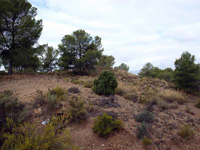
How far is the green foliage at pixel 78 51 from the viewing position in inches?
647

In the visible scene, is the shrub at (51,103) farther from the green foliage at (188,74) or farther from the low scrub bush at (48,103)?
the green foliage at (188,74)

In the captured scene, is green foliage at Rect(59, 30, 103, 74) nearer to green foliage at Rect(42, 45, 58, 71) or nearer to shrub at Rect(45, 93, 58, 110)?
green foliage at Rect(42, 45, 58, 71)

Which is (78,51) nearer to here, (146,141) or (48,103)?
(48,103)

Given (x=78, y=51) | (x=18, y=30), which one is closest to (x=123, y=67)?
(x=78, y=51)

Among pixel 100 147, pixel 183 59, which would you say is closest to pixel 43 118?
pixel 100 147

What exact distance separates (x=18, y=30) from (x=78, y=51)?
762cm

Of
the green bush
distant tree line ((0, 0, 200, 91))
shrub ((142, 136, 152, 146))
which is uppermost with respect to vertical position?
distant tree line ((0, 0, 200, 91))

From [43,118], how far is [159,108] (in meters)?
5.60

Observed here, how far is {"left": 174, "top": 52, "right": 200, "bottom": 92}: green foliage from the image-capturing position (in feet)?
44.1

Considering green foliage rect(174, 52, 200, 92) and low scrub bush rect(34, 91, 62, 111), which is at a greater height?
green foliage rect(174, 52, 200, 92)

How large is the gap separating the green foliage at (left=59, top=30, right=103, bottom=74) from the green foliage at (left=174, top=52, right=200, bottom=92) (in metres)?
10.1

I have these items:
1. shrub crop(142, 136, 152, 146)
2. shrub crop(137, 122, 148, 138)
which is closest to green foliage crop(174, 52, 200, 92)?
shrub crop(137, 122, 148, 138)

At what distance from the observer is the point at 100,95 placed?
7027 millimetres

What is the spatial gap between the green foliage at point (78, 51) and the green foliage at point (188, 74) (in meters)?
10.1
